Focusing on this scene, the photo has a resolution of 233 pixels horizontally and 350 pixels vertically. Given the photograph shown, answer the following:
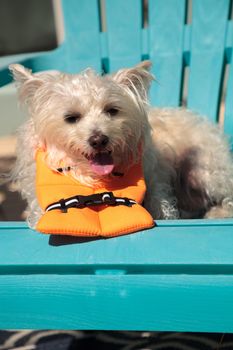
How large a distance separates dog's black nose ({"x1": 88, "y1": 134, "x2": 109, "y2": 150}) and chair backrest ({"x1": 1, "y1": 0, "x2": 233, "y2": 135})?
99 centimetres

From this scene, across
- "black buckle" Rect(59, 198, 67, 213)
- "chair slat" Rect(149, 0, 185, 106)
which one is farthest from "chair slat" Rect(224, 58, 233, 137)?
"black buckle" Rect(59, 198, 67, 213)

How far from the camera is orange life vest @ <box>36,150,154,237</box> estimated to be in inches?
38.4

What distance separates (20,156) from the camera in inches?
59.7

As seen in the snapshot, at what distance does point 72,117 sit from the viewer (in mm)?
1293

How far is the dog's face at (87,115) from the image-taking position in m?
1.25

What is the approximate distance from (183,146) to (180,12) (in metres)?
0.74

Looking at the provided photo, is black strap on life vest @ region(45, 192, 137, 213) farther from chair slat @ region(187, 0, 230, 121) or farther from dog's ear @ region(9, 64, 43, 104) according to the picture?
chair slat @ region(187, 0, 230, 121)

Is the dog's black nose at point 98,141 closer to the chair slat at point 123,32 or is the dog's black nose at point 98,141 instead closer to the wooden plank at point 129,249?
the wooden plank at point 129,249

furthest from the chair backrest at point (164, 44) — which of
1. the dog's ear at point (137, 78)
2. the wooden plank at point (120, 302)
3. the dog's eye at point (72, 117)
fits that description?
the wooden plank at point (120, 302)

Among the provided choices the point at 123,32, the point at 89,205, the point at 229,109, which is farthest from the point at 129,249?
the point at 123,32

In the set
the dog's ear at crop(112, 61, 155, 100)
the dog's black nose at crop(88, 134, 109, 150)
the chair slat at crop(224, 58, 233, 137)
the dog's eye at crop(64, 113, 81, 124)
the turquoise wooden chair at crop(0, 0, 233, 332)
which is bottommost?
the chair slat at crop(224, 58, 233, 137)

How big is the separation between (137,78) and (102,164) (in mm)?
307

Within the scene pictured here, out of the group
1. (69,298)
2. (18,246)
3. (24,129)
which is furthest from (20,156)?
(69,298)

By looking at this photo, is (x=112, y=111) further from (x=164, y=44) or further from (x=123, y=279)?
(x=164, y=44)
